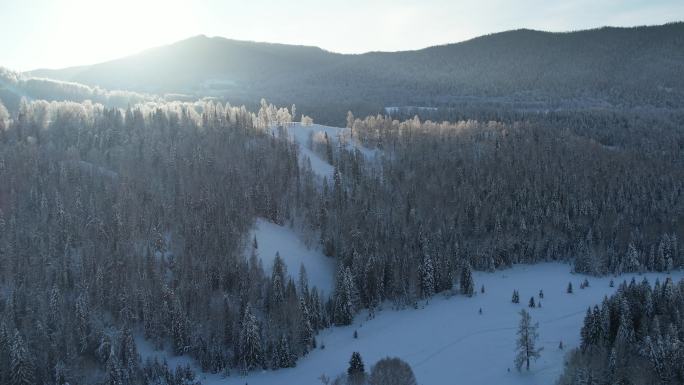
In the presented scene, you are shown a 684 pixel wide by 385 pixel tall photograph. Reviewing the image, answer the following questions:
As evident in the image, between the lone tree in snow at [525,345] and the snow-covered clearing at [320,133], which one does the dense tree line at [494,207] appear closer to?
the snow-covered clearing at [320,133]

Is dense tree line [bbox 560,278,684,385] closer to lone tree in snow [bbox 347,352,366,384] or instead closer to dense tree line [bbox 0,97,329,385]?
lone tree in snow [bbox 347,352,366,384]

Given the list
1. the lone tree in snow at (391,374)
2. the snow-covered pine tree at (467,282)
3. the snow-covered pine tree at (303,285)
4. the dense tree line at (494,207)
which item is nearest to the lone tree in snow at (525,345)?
the lone tree in snow at (391,374)

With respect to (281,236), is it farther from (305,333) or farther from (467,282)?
(467,282)

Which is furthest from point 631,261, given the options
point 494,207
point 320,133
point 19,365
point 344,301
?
point 19,365

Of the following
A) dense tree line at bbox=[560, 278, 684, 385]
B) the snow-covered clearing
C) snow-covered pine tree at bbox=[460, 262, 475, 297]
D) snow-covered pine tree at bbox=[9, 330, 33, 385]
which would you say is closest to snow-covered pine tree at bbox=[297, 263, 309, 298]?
snow-covered pine tree at bbox=[460, 262, 475, 297]

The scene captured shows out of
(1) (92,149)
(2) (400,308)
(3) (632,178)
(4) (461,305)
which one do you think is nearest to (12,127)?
(1) (92,149)

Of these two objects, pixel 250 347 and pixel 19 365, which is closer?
pixel 19 365

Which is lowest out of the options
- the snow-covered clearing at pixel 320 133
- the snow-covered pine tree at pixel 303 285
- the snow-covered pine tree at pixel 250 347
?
the snow-covered pine tree at pixel 250 347
